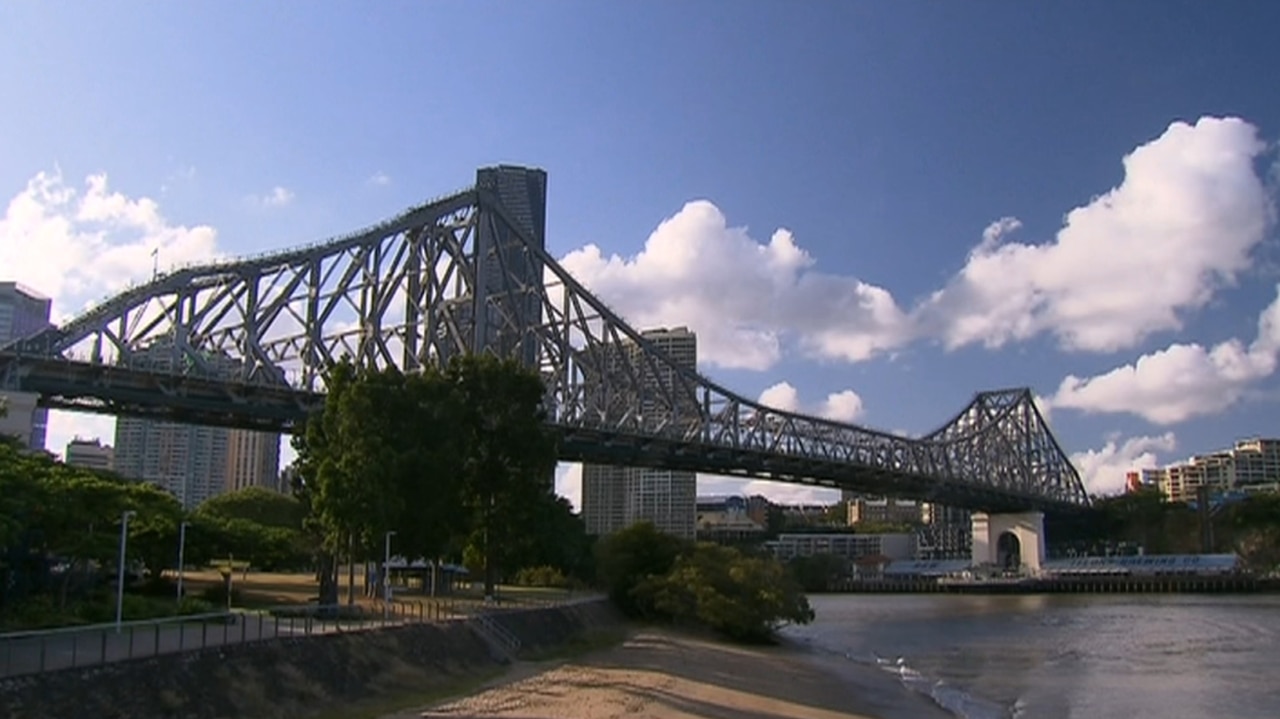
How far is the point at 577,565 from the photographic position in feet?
259

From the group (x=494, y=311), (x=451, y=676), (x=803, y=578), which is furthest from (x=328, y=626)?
(x=803, y=578)

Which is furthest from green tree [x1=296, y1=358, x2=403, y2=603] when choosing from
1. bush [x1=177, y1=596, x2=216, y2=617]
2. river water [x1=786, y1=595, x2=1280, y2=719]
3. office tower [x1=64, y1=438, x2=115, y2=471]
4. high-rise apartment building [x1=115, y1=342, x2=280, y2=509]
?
high-rise apartment building [x1=115, y1=342, x2=280, y2=509]

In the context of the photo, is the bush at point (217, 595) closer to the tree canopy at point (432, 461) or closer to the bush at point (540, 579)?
the tree canopy at point (432, 461)

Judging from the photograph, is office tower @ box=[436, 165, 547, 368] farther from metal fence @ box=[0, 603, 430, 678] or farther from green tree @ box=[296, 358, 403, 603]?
metal fence @ box=[0, 603, 430, 678]

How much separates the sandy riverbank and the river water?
2.29 metres

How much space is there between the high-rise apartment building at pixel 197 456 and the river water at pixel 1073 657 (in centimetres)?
11612

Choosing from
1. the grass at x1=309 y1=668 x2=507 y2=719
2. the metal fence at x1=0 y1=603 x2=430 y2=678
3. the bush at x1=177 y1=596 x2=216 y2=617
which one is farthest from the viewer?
the bush at x1=177 y1=596 x2=216 y2=617

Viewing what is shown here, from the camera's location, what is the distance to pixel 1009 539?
169m

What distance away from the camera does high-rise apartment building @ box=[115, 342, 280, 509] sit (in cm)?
18050

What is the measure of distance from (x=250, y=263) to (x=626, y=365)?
3687 cm

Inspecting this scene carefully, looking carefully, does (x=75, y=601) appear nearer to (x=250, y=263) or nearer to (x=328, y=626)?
(x=328, y=626)

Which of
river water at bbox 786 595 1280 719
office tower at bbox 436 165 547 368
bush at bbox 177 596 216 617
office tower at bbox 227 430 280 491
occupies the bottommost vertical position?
river water at bbox 786 595 1280 719

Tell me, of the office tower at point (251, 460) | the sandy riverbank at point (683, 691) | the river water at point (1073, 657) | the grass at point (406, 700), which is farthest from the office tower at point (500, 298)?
the office tower at point (251, 460)

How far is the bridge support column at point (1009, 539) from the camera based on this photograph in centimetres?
15750
